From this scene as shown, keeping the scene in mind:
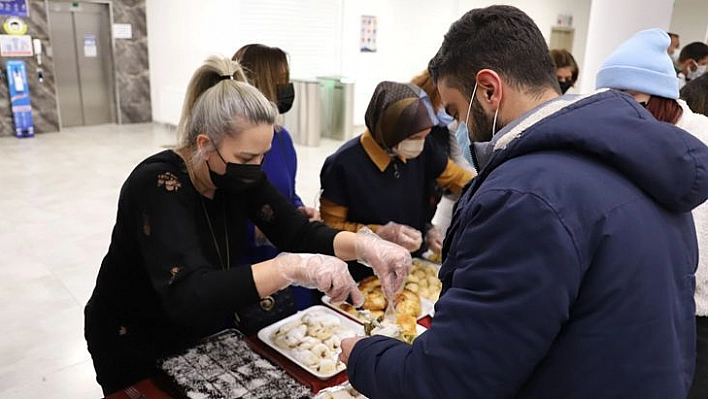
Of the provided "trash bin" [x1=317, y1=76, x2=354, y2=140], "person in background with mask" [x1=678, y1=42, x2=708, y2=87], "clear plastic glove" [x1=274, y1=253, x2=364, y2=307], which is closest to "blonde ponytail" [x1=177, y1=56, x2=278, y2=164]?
"clear plastic glove" [x1=274, y1=253, x2=364, y2=307]

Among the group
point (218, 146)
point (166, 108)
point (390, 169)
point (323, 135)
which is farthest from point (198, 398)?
point (166, 108)

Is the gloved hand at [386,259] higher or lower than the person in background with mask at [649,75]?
lower

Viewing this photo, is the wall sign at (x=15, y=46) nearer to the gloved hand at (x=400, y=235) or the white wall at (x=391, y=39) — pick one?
the white wall at (x=391, y=39)

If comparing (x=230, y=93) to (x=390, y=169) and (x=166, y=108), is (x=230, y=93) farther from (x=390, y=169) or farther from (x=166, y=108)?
(x=166, y=108)

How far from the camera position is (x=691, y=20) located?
1156cm

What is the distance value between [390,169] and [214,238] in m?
0.85

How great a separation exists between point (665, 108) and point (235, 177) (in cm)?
138

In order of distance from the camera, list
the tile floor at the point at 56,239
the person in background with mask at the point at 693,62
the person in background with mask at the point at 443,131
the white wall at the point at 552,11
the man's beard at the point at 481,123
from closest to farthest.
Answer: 1. the man's beard at the point at 481,123
2. the person in background with mask at the point at 443,131
3. the tile floor at the point at 56,239
4. the person in background with mask at the point at 693,62
5. the white wall at the point at 552,11

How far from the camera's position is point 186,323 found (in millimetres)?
1297

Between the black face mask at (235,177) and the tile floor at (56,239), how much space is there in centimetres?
162

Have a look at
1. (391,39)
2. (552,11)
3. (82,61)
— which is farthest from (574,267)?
(552,11)

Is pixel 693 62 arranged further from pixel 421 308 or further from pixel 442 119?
pixel 421 308

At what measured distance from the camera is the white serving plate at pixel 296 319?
1.38 metres

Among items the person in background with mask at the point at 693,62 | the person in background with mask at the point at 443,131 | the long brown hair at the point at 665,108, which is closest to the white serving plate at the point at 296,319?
the person in background with mask at the point at 443,131
